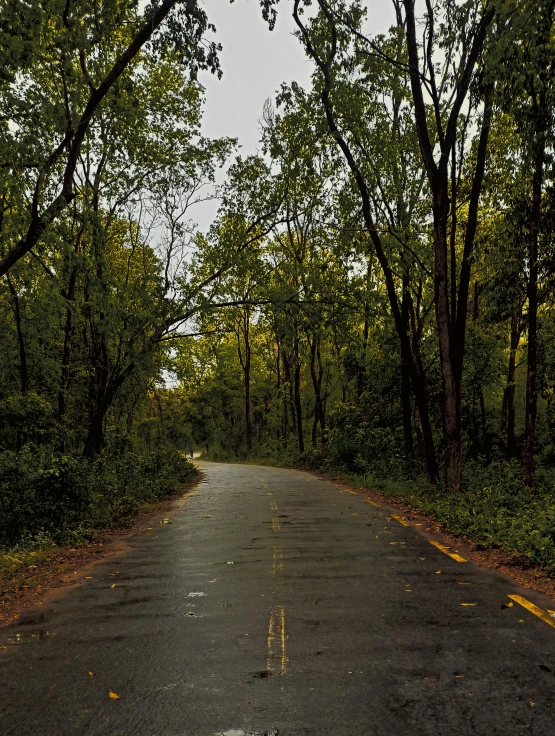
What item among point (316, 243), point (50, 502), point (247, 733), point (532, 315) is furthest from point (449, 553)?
point (316, 243)

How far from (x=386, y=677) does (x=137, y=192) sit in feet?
60.9

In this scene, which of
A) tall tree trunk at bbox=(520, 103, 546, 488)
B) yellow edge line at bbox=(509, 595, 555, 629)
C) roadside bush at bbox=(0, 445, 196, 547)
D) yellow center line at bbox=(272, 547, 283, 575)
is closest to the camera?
yellow edge line at bbox=(509, 595, 555, 629)

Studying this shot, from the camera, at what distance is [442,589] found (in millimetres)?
6398

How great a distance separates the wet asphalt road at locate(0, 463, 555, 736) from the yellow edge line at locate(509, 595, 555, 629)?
0.08 metres

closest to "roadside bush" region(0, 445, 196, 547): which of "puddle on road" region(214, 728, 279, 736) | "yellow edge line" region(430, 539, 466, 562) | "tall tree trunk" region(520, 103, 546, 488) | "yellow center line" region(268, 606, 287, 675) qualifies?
"yellow center line" region(268, 606, 287, 675)

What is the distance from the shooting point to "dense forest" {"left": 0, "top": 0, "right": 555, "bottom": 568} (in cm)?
972

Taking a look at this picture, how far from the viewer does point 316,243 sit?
20.9 meters

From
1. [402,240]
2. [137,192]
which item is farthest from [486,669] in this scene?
[137,192]

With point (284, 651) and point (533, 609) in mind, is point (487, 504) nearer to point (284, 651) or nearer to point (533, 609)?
point (533, 609)

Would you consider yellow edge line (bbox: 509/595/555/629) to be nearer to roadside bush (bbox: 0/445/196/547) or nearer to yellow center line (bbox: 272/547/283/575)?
yellow center line (bbox: 272/547/283/575)

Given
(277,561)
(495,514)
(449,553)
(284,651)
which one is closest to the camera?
(284,651)

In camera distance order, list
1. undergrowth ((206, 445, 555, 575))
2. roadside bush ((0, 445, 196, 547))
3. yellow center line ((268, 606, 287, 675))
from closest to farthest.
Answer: yellow center line ((268, 606, 287, 675)) → undergrowth ((206, 445, 555, 575)) → roadside bush ((0, 445, 196, 547))

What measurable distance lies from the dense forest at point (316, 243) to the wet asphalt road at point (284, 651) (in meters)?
2.72

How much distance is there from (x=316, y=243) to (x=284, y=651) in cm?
1752
